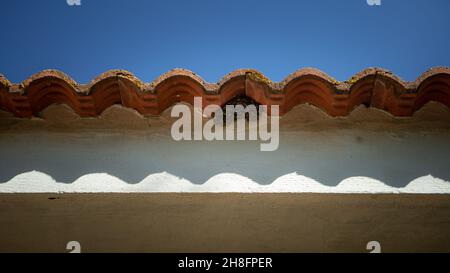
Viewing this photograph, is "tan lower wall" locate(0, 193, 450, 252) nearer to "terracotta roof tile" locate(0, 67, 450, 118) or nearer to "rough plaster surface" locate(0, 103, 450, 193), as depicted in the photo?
"rough plaster surface" locate(0, 103, 450, 193)

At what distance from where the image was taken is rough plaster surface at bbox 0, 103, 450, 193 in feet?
7.47

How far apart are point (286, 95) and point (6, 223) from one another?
1.81 metres

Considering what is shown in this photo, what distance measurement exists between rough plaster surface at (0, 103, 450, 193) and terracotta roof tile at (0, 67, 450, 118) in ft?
0.23

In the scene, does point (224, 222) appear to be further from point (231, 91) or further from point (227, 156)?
point (231, 91)

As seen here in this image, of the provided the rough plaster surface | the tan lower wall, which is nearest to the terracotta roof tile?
the rough plaster surface

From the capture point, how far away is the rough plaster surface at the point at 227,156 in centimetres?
228

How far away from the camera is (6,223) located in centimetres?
241

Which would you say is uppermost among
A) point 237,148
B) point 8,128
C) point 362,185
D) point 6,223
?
point 8,128

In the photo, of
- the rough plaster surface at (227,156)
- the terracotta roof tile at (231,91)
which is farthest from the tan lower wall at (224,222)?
the terracotta roof tile at (231,91)

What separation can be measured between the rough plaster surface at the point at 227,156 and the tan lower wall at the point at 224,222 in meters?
0.07

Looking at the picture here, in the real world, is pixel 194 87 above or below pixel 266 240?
above

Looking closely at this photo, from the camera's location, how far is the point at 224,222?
7.66ft
